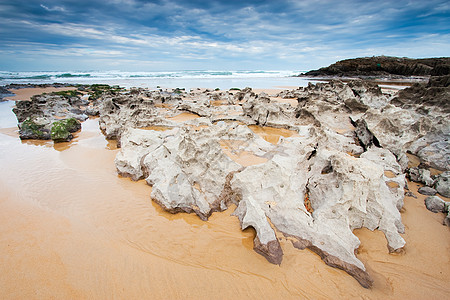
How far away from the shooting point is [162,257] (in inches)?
137

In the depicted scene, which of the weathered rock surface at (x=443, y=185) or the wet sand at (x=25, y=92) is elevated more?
the wet sand at (x=25, y=92)

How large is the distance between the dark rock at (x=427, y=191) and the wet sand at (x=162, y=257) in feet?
1.59

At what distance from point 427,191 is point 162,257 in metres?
6.41

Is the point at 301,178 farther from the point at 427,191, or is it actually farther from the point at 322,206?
the point at 427,191

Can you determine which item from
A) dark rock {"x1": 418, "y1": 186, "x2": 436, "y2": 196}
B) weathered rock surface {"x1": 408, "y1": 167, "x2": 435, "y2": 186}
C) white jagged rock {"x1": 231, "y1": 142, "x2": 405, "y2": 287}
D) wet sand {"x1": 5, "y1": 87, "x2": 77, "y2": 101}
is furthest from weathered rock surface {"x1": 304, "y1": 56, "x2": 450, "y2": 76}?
wet sand {"x1": 5, "y1": 87, "x2": 77, "y2": 101}

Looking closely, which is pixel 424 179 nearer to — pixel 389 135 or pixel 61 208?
pixel 389 135

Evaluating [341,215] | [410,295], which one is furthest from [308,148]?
[410,295]

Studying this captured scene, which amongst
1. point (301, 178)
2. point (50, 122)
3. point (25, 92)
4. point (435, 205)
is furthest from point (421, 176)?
point (25, 92)

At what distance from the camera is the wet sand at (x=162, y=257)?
3000 millimetres

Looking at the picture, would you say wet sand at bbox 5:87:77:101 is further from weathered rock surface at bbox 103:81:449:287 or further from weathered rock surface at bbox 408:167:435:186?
weathered rock surface at bbox 408:167:435:186

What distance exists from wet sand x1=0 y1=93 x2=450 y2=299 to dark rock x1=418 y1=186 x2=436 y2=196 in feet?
1.59

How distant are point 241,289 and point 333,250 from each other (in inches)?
62.8

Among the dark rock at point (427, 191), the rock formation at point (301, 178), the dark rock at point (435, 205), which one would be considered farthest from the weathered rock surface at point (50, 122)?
Result: the dark rock at point (427, 191)

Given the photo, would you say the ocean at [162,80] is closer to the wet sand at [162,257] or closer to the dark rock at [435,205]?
the dark rock at [435,205]
